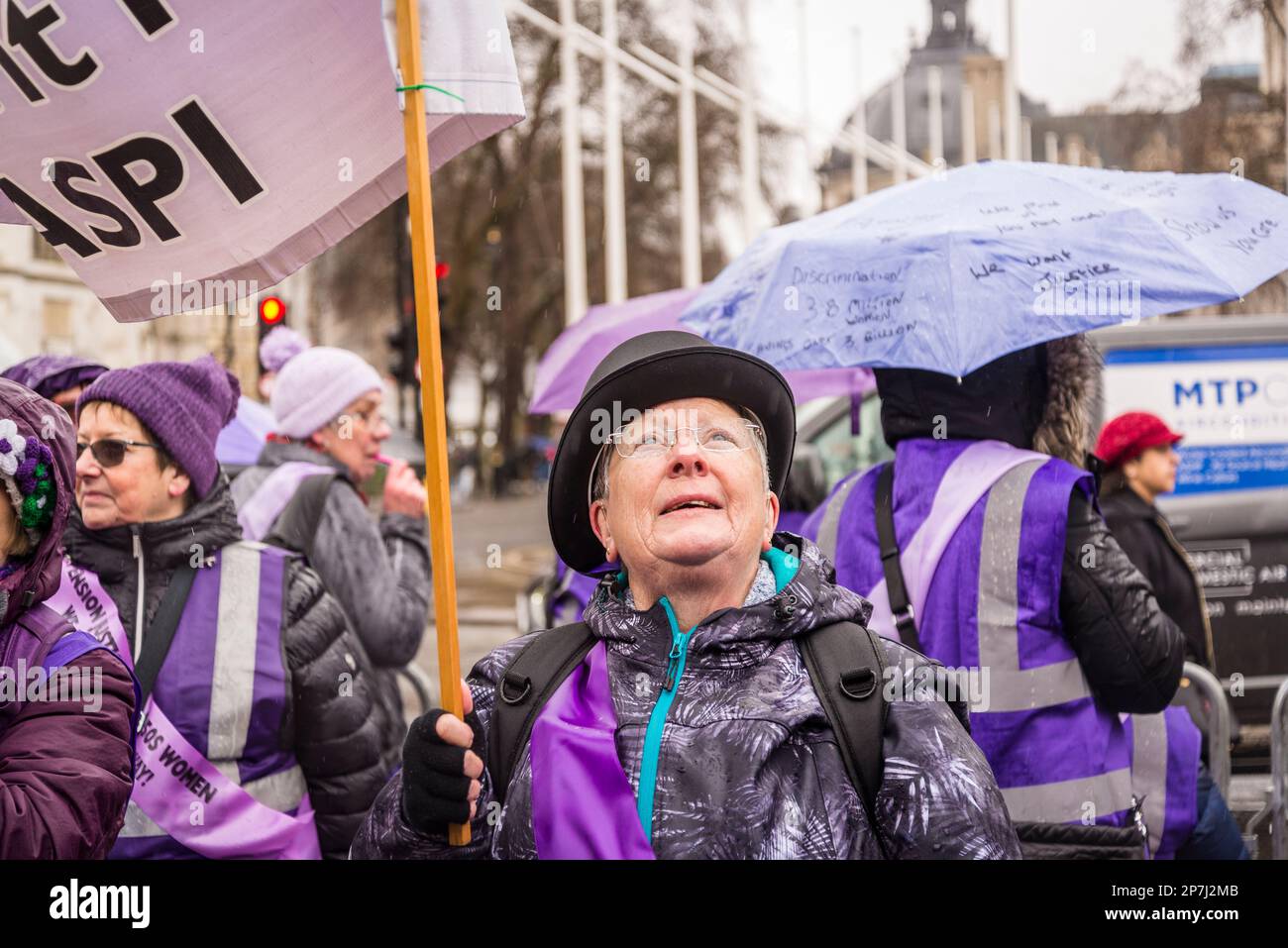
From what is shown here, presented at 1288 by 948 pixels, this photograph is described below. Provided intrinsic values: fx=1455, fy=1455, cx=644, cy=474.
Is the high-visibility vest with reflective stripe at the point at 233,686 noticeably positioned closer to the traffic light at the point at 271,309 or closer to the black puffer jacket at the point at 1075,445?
the black puffer jacket at the point at 1075,445

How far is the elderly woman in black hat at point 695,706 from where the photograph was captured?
2107 millimetres

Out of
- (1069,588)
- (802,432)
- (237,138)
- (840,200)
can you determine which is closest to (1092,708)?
(1069,588)

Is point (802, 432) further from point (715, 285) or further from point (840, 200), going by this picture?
point (840, 200)

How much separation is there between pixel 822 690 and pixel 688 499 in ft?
Answer: 1.19

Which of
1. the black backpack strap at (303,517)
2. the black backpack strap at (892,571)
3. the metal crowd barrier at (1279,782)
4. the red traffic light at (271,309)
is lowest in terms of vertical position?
the metal crowd barrier at (1279,782)

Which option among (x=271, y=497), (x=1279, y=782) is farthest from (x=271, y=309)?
(x=1279, y=782)

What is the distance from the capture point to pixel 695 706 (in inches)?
86.4

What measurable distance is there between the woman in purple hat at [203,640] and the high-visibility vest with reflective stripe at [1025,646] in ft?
4.59

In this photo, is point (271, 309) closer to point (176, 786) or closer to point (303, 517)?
point (303, 517)

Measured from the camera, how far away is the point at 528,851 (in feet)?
7.18

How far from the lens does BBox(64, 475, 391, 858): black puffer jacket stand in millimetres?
3227

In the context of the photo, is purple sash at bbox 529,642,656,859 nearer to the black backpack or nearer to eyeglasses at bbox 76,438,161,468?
the black backpack

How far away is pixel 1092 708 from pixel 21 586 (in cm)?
221

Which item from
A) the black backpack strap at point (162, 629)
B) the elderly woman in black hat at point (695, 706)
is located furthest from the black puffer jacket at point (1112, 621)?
the black backpack strap at point (162, 629)
